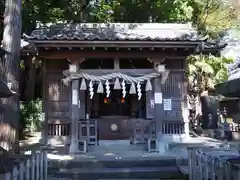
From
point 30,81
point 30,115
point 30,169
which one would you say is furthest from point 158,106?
point 30,81

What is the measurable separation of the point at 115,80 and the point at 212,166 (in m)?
6.08

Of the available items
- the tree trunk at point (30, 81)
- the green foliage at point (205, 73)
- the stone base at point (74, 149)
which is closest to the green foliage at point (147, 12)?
the green foliage at point (205, 73)

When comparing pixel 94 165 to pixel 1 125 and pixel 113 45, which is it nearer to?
pixel 1 125

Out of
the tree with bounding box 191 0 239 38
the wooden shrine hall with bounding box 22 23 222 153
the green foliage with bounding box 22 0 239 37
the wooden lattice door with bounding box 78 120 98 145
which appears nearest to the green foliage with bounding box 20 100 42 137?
the wooden shrine hall with bounding box 22 23 222 153

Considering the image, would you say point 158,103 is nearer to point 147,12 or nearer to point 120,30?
point 120,30

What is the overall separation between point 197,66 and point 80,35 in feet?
33.6

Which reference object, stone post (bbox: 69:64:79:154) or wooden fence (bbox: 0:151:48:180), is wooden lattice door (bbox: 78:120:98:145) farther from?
wooden fence (bbox: 0:151:48:180)

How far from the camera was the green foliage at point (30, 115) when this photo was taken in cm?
1622

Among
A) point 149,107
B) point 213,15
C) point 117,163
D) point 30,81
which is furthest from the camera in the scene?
point 213,15

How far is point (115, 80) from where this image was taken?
11.0 metres

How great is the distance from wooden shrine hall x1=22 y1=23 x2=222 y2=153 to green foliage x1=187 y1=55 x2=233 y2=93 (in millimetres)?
6008

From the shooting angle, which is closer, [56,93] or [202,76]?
[56,93]

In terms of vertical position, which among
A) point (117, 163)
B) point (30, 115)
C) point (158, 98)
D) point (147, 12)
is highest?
point (147, 12)

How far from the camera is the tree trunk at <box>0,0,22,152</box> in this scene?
8.00 metres
